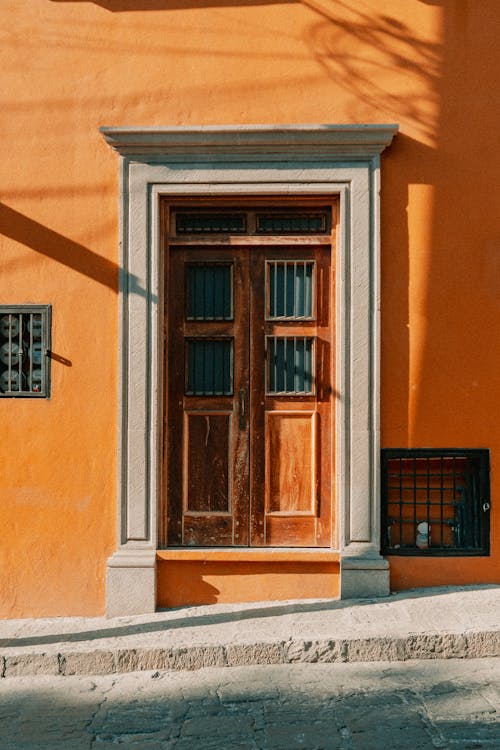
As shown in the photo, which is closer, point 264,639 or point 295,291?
point 264,639

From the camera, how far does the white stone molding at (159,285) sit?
609 cm

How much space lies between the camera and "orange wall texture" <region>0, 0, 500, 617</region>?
617 centimetres

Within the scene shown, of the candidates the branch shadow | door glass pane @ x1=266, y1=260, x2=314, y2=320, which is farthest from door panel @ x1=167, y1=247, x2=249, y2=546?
the branch shadow

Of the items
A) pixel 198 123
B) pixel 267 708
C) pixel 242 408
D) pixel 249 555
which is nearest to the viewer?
pixel 267 708

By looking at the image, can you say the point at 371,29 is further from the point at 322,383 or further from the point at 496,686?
the point at 496,686

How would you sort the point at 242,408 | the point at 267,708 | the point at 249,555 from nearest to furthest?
the point at 267,708, the point at 249,555, the point at 242,408

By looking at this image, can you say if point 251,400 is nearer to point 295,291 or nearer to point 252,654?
point 295,291

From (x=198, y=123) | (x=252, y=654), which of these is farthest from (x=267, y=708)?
(x=198, y=123)

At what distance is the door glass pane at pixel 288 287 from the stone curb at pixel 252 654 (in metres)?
2.42

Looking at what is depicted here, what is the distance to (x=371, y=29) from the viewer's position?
6.21m

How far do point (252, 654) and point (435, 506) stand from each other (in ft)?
6.12

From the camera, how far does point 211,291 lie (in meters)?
6.39

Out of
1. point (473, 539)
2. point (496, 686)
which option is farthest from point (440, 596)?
point (496, 686)

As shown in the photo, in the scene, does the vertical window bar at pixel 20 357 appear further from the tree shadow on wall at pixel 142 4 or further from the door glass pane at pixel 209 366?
the tree shadow on wall at pixel 142 4
